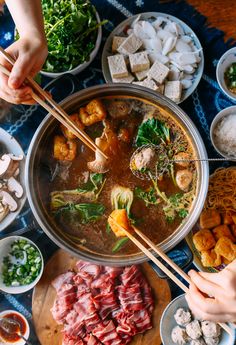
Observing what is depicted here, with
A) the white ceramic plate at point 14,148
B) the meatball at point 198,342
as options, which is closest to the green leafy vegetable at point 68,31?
the white ceramic plate at point 14,148

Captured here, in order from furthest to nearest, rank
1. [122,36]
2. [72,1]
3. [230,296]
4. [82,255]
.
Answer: [122,36] < [72,1] < [82,255] < [230,296]

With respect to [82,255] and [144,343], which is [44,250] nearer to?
[82,255]

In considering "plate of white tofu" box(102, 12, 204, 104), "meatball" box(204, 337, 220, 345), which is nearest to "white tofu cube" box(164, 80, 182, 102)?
"plate of white tofu" box(102, 12, 204, 104)

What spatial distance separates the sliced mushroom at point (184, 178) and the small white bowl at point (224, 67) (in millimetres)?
743

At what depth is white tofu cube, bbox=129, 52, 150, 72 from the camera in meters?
3.36

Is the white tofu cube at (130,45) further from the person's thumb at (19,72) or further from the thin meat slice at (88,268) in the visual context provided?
the thin meat slice at (88,268)

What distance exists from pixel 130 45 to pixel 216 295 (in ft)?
5.93

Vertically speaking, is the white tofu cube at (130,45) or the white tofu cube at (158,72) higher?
the white tofu cube at (130,45)

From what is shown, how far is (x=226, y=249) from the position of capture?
10.6 feet

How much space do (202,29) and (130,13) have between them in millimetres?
522

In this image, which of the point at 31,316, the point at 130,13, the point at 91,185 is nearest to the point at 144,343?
the point at 31,316

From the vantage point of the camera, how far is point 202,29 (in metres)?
3.54

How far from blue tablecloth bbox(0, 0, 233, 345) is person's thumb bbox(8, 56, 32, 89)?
889mm

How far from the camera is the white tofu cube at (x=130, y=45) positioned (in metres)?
3.42
